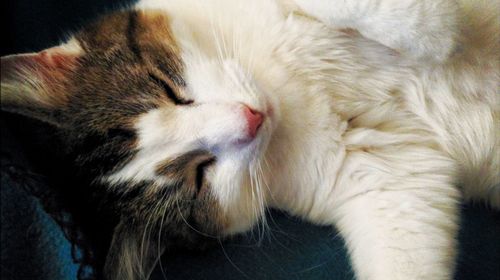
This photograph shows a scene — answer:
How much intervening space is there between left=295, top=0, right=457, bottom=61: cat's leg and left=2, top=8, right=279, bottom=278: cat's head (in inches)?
9.5

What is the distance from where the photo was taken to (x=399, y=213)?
1062mm

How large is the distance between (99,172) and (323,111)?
0.53 m

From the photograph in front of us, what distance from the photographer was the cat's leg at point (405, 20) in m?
0.95

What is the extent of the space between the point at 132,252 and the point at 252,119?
0.45 metres

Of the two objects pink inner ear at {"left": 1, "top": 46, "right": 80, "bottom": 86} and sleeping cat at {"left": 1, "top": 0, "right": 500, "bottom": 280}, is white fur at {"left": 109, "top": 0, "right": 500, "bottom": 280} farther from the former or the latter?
pink inner ear at {"left": 1, "top": 46, "right": 80, "bottom": 86}

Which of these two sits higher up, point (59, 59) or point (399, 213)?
point (59, 59)

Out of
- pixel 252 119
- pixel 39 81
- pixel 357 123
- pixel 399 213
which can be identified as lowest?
pixel 399 213

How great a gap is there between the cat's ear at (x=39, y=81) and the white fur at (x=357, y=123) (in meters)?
0.21

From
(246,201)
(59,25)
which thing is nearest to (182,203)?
(246,201)

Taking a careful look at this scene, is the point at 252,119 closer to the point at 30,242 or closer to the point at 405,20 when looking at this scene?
the point at 405,20

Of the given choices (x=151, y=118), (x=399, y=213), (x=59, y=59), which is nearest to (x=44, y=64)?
(x=59, y=59)

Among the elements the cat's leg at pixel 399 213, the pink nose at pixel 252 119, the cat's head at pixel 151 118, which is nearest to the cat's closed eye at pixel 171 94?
the cat's head at pixel 151 118

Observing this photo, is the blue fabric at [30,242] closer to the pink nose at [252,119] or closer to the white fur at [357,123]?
the white fur at [357,123]

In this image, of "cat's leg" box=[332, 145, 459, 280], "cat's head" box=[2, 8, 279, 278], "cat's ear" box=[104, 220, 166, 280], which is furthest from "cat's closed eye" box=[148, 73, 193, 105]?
"cat's leg" box=[332, 145, 459, 280]
